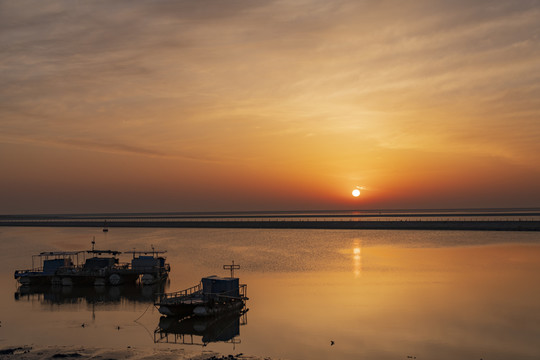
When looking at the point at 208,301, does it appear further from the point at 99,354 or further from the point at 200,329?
the point at 99,354

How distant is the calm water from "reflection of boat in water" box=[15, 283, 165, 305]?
12 centimetres

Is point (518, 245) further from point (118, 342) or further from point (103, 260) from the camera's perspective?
point (118, 342)

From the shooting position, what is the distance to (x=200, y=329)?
35.6m

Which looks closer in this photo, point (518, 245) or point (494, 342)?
point (494, 342)

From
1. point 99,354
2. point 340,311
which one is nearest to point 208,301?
point 340,311

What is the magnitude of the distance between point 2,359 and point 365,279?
38.3 meters

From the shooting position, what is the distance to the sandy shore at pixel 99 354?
2694cm

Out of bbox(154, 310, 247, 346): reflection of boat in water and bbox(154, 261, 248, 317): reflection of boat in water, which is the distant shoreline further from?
bbox(154, 310, 247, 346): reflection of boat in water

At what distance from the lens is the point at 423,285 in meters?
49.6

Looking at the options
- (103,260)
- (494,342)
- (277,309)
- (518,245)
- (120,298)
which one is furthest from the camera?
(518,245)

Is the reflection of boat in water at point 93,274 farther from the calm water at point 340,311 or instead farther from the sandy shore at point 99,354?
the sandy shore at point 99,354

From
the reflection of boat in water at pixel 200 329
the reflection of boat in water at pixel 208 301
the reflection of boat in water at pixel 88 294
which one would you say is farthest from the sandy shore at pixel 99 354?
the reflection of boat in water at pixel 88 294

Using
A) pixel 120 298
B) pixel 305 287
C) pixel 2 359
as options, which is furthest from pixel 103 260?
pixel 2 359

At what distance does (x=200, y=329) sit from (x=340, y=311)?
11136mm
